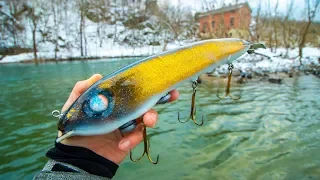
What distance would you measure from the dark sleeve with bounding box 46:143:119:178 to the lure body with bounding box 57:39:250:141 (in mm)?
329

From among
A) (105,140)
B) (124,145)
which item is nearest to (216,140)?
(105,140)

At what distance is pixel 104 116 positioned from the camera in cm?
123

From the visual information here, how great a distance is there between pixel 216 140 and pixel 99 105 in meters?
4.65

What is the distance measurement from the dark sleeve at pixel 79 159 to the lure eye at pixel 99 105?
19.2 inches

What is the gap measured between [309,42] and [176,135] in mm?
35892

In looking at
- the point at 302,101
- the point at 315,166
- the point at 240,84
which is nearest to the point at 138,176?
the point at 315,166

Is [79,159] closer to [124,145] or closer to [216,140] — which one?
[124,145]

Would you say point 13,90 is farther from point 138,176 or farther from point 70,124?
point 70,124

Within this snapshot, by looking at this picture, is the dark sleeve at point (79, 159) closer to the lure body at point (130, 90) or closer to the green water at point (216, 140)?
the lure body at point (130, 90)

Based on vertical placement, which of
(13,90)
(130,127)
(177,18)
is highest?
(177,18)

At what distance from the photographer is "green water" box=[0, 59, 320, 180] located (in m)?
4.26

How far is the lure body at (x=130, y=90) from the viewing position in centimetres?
124

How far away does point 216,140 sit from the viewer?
548cm

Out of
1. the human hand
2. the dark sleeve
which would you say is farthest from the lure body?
the dark sleeve
